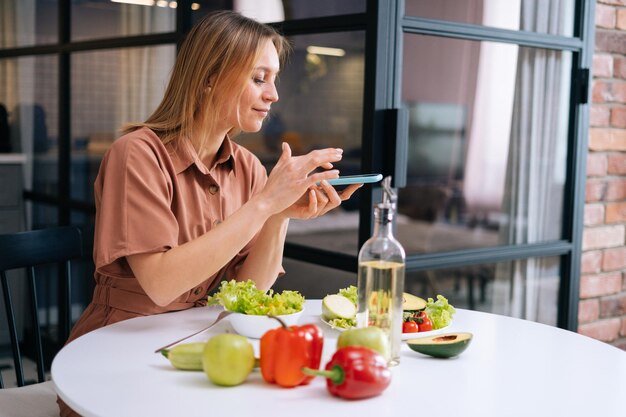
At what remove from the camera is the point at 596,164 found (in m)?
3.07

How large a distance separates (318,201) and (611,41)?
182 centimetres

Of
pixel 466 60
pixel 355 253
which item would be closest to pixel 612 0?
pixel 466 60

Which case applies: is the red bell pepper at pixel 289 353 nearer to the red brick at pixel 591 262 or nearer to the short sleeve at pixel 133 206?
the short sleeve at pixel 133 206

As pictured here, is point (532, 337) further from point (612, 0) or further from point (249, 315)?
point (612, 0)

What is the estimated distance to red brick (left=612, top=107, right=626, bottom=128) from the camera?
3.09 meters

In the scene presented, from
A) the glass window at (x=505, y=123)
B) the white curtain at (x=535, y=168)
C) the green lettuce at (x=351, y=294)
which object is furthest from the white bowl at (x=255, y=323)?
the white curtain at (x=535, y=168)

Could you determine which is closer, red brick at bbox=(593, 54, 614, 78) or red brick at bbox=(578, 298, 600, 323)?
red brick at bbox=(593, 54, 614, 78)

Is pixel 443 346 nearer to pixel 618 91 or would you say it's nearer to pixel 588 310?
pixel 588 310

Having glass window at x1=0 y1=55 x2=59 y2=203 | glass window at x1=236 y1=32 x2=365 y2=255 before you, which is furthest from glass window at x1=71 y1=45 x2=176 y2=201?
glass window at x1=236 y1=32 x2=365 y2=255

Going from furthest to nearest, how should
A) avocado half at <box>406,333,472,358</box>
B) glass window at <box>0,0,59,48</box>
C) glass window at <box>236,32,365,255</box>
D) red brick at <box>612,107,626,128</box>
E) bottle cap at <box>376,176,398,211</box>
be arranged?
glass window at <box>0,0,59,48</box>
red brick at <box>612,107,626,128</box>
glass window at <box>236,32,365,255</box>
avocado half at <box>406,333,472,358</box>
bottle cap at <box>376,176,398,211</box>

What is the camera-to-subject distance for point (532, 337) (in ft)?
5.23

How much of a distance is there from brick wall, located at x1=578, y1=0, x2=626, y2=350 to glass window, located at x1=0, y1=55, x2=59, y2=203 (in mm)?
2434

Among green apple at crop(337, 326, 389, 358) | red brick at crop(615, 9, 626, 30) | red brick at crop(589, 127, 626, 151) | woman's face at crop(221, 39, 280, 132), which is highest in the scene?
red brick at crop(615, 9, 626, 30)

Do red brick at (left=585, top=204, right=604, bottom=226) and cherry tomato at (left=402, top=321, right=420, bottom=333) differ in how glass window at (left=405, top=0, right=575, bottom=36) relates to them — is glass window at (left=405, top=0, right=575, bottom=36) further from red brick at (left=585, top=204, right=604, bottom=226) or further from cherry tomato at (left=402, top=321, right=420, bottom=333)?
cherry tomato at (left=402, top=321, right=420, bottom=333)
